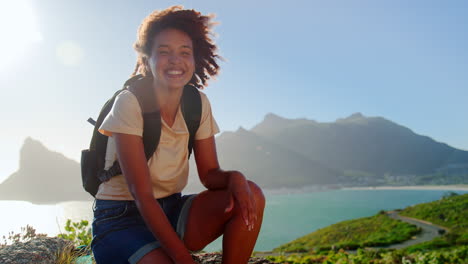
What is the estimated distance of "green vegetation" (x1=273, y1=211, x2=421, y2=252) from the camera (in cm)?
2755

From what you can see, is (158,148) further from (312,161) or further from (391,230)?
(312,161)

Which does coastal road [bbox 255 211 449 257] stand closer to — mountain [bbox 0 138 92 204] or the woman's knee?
the woman's knee

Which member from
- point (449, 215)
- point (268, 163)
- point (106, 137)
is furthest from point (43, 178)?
point (106, 137)

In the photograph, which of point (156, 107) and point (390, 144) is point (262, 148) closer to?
point (390, 144)

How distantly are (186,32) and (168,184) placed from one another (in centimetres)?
96

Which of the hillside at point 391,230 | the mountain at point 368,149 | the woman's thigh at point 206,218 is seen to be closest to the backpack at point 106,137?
the woman's thigh at point 206,218

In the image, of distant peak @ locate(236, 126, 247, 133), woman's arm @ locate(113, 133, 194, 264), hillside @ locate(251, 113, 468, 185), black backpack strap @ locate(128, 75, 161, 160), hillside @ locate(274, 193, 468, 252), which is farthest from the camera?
hillside @ locate(251, 113, 468, 185)

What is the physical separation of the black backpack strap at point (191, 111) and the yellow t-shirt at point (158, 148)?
37 millimetres

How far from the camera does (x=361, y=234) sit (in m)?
32.9

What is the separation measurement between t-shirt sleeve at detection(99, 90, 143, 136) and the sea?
49.2m

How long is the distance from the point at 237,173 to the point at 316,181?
402 ft

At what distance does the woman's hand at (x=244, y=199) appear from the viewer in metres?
1.83

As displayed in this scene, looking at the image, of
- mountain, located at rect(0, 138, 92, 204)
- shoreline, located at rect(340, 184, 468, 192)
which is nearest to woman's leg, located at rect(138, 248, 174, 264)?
mountain, located at rect(0, 138, 92, 204)

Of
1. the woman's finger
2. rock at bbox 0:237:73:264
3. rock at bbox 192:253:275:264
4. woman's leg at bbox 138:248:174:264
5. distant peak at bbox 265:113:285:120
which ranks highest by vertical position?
distant peak at bbox 265:113:285:120
